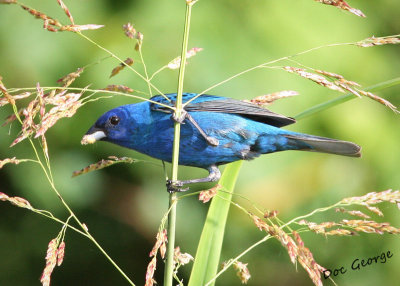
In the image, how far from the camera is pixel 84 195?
3.36 meters

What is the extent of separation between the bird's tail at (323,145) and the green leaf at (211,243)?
616mm

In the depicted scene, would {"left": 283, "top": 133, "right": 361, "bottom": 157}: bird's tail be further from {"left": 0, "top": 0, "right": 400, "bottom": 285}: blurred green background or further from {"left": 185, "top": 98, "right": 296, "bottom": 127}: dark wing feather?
{"left": 0, "top": 0, "right": 400, "bottom": 285}: blurred green background

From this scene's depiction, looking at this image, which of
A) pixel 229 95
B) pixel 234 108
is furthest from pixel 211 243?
pixel 229 95

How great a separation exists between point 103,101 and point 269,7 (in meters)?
1.16

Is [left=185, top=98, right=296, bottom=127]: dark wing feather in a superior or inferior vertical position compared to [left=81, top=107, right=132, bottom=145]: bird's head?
superior

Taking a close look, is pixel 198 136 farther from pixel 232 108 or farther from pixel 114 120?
pixel 114 120

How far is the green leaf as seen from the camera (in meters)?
1.75

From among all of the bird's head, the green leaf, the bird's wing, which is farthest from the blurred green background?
the green leaf

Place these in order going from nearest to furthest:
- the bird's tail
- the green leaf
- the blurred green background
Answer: the green leaf < the bird's tail < the blurred green background

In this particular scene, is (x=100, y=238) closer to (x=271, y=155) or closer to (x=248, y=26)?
(x=271, y=155)

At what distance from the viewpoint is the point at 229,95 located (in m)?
3.19

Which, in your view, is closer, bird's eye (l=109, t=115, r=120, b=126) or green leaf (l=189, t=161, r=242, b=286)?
green leaf (l=189, t=161, r=242, b=286)

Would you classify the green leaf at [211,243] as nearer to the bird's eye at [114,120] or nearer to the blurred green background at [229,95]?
the bird's eye at [114,120]

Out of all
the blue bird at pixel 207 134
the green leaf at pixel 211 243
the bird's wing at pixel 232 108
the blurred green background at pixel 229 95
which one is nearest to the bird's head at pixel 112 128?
the blue bird at pixel 207 134
